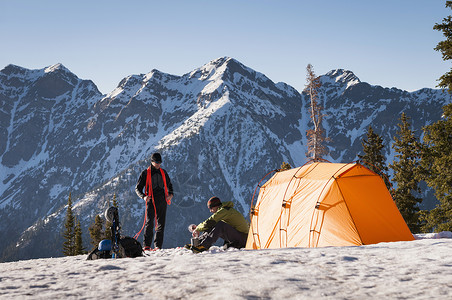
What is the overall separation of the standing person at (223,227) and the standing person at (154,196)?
2.07m

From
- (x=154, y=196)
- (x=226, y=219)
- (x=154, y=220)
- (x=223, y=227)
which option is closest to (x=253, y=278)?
(x=223, y=227)

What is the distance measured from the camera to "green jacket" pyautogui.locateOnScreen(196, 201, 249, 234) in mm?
10492

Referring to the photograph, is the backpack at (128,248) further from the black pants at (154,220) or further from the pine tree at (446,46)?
the pine tree at (446,46)

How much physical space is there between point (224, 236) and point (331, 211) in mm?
3271

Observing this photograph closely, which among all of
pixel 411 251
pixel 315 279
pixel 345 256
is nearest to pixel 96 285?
pixel 315 279

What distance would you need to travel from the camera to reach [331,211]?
36.7ft

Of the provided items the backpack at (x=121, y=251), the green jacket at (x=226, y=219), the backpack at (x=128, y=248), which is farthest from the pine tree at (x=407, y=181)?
the backpack at (x=121, y=251)

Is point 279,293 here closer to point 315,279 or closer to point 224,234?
point 315,279

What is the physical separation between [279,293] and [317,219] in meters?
7.06

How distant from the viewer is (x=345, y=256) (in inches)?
268

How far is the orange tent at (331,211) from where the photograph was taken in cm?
1089

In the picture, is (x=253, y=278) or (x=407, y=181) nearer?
(x=253, y=278)

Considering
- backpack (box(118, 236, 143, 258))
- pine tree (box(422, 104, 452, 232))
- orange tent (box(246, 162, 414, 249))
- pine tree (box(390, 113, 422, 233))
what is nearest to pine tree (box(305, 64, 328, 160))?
pine tree (box(390, 113, 422, 233))

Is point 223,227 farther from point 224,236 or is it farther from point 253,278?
point 253,278
